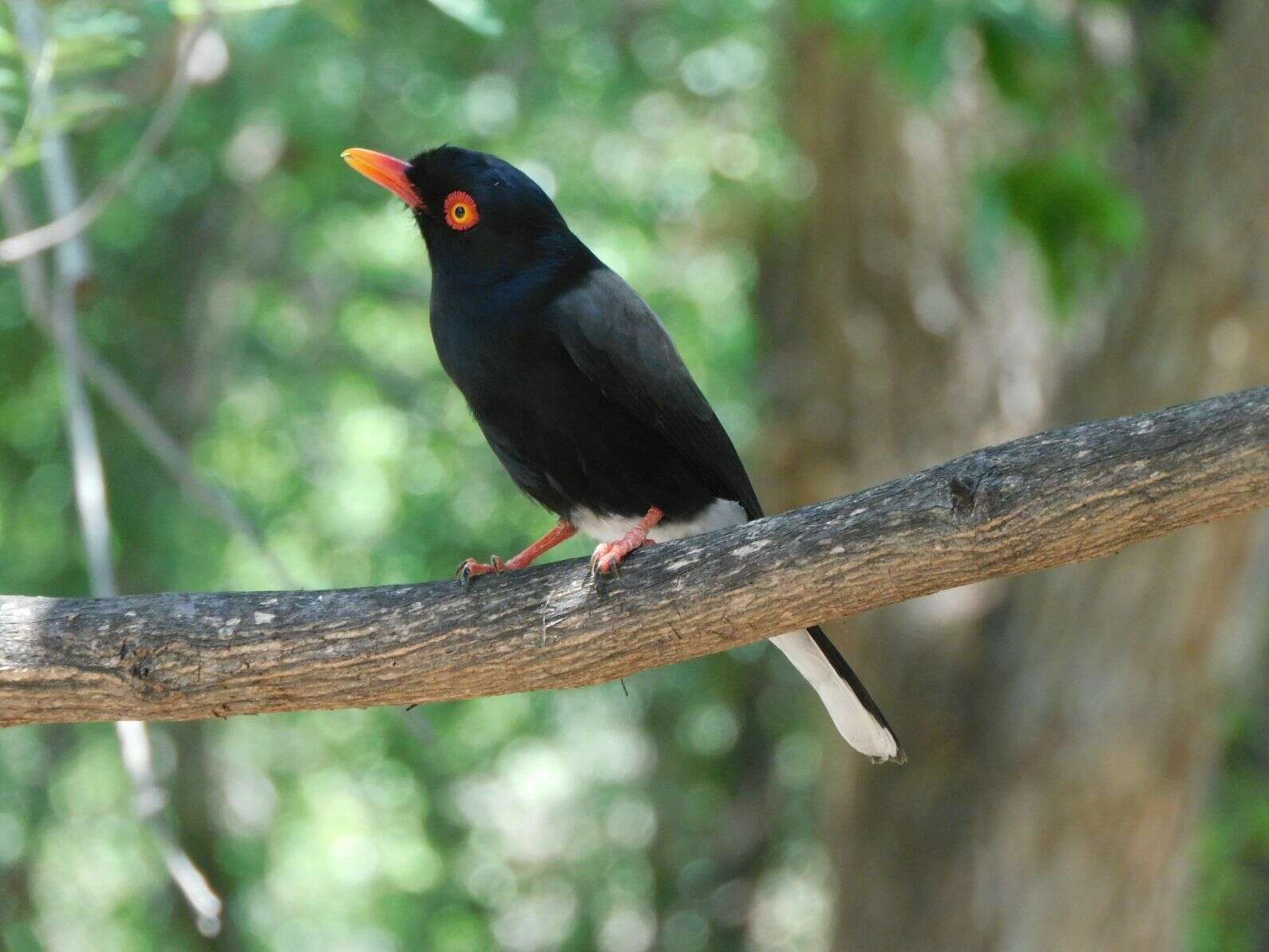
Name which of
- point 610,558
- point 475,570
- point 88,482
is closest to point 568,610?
point 610,558

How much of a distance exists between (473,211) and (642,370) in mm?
652

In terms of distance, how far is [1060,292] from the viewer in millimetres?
5191

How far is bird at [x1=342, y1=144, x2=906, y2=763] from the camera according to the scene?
11.9 feet

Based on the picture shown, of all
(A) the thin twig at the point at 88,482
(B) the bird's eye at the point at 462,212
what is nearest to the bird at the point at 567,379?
(B) the bird's eye at the point at 462,212

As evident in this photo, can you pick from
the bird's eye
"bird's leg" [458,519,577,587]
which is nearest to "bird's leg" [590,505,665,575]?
"bird's leg" [458,519,577,587]

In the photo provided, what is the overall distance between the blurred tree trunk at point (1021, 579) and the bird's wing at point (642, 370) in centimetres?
304

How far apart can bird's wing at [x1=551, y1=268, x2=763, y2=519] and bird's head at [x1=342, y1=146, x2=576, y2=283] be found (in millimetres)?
186

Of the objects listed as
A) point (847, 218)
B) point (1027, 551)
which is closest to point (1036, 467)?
point (1027, 551)

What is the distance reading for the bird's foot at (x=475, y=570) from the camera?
3.23 meters

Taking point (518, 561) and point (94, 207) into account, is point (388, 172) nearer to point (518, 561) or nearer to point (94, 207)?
point (94, 207)

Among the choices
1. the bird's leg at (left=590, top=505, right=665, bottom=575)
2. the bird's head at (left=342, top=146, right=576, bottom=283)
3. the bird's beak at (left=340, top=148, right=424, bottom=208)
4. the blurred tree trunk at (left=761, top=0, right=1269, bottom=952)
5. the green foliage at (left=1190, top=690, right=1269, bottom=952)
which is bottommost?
the green foliage at (left=1190, top=690, right=1269, bottom=952)

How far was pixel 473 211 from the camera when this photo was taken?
12.7 feet

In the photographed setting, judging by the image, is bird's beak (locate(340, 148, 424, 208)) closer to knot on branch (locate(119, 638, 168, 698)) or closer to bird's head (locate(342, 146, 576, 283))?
bird's head (locate(342, 146, 576, 283))

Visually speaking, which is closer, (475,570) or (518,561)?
(475,570)
